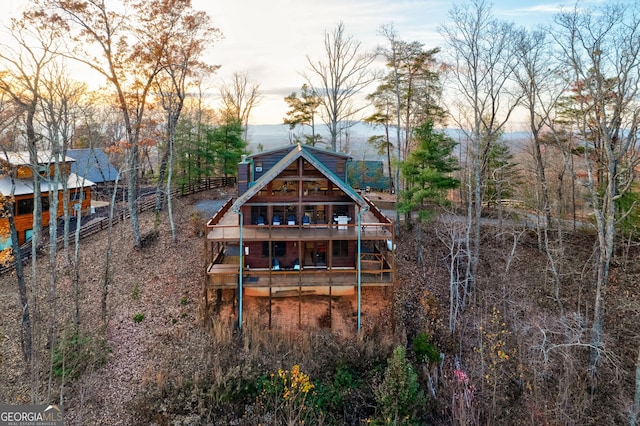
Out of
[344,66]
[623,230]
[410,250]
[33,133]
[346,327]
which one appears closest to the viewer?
[33,133]

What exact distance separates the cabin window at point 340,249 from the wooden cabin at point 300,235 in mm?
38

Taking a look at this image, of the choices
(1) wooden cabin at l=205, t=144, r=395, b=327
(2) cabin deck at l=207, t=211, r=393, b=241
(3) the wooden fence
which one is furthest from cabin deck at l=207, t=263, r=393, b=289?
(3) the wooden fence

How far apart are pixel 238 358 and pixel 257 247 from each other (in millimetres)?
4800

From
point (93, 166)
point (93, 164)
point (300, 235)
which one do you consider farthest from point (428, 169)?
point (93, 166)

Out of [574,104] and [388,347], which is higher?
[574,104]

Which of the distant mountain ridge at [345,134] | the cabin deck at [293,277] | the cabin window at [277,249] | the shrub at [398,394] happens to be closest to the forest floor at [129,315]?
the cabin deck at [293,277]

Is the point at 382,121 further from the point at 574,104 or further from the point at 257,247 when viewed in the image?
the point at 257,247

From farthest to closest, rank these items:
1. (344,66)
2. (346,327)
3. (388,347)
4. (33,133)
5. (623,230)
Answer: (344,66)
(623,230)
(346,327)
(388,347)
(33,133)

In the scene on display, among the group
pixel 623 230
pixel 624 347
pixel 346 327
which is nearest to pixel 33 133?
pixel 346 327

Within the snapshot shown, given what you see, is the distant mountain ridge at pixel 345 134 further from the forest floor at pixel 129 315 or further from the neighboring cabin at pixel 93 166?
the neighboring cabin at pixel 93 166

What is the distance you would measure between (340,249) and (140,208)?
1721 centimetres

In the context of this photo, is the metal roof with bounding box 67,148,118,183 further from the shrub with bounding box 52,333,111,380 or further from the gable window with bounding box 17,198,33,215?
the shrub with bounding box 52,333,111,380

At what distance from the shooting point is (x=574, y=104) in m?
19.0

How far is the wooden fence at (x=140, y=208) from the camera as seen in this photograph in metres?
19.8
